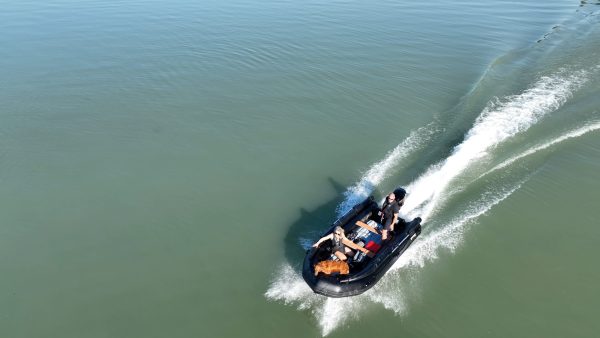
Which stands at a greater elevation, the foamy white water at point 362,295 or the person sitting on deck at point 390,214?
the person sitting on deck at point 390,214

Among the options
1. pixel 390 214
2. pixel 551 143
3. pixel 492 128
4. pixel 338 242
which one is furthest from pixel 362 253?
pixel 551 143

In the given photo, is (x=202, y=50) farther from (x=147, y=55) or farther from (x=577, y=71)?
(x=577, y=71)

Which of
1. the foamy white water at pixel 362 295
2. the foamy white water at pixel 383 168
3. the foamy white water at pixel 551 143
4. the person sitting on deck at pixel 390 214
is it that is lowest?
the foamy white water at pixel 362 295

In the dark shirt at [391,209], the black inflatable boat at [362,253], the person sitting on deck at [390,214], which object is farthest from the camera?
the dark shirt at [391,209]

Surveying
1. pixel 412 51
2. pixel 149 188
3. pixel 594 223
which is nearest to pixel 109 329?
pixel 149 188

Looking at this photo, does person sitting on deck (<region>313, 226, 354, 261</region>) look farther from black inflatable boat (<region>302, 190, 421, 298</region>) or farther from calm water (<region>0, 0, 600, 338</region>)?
calm water (<region>0, 0, 600, 338</region>)

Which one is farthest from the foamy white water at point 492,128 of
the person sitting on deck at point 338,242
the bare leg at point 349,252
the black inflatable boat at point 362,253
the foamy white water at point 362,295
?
the person sitting on deck at point 338,242

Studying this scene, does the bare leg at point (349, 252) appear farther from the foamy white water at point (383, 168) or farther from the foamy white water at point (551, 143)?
the foamy white water at point (551, 143)
